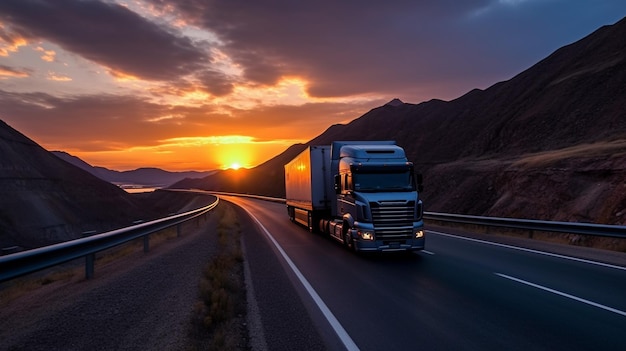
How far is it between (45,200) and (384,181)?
125ft

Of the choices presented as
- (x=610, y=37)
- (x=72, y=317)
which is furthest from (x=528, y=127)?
(x=72, y=317)

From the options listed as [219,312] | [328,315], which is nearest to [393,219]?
[328,315]

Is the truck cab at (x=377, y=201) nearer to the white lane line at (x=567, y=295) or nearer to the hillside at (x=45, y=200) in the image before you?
the white lane line at (x=567, y=295)

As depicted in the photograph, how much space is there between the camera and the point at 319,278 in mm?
11031

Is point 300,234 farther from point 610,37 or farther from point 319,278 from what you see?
point 610,37

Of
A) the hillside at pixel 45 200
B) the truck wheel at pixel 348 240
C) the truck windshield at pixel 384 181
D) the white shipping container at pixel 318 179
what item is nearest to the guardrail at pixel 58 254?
the truck wheel at pixel 348 240

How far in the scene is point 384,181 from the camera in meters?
15.1

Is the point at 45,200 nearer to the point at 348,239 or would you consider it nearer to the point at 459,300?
the point at 348,239

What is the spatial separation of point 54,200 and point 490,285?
44563mm

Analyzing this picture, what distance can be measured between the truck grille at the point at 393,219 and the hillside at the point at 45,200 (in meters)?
24.4

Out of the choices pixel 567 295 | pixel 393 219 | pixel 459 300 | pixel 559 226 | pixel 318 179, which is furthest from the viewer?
pixel 318 179

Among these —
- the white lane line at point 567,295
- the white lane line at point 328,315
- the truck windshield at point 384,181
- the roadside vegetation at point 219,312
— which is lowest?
the white lane line at point 567,295

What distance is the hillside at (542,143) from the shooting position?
2505 centimetres

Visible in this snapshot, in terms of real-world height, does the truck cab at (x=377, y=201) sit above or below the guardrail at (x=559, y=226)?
above
